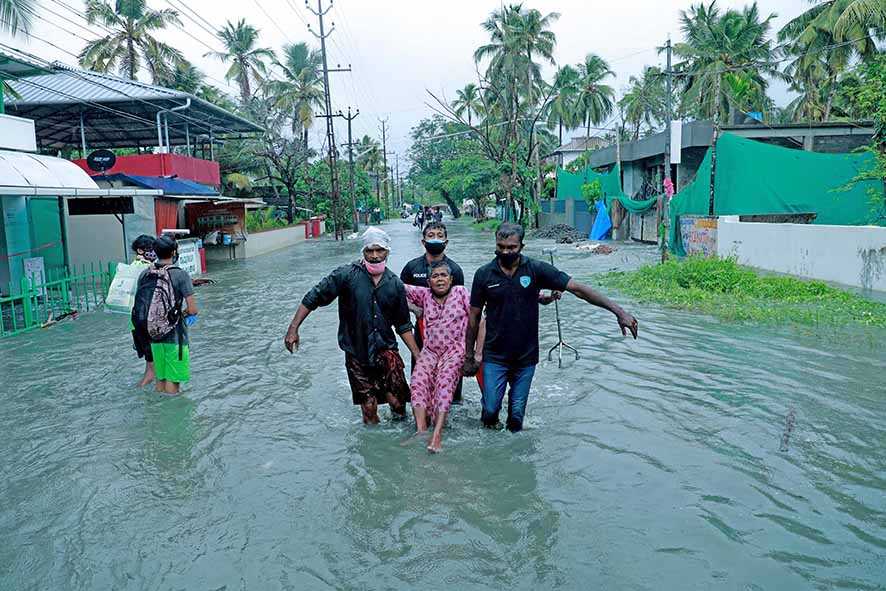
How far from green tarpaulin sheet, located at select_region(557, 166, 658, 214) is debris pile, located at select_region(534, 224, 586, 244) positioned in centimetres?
189

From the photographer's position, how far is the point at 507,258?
5.36m

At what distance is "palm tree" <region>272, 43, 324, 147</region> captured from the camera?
44188 mm

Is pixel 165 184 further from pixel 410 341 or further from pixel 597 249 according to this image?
pixel 410 341

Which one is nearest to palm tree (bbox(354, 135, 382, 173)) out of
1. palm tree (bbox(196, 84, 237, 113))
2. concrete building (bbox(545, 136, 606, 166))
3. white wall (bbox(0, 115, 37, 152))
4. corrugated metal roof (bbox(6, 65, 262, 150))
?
concrete building (bbox(545, 136, 606, 166))

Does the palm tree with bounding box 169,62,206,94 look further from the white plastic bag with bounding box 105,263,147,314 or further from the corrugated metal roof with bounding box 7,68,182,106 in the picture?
the white plastic bag with bounding box 105,263,147,314

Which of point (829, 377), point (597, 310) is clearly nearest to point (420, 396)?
point (829, 377)

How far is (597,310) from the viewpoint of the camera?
12586mm

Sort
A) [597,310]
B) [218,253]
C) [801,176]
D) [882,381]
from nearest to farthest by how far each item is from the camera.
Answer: [882,381]
[597,310]
[801,176]
[218,253]

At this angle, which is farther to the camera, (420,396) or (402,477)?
(420,396)

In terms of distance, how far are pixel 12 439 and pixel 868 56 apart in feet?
101

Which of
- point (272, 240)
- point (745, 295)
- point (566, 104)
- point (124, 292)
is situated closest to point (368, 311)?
point (124, 292)

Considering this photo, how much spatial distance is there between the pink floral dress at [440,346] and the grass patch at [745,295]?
6.65 meters

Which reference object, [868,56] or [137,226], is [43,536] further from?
[868,56]

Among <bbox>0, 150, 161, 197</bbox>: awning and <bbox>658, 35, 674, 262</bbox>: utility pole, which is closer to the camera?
<bbox>0, 150, 161, 197</bbox>: awning
